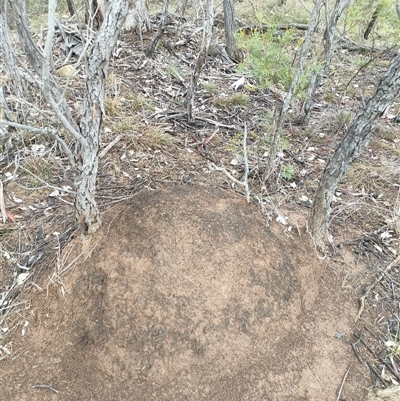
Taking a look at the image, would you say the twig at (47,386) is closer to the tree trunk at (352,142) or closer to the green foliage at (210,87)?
the tree trunk at (352,142)

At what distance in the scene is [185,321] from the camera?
1766mm

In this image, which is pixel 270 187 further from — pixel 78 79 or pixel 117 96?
pixel 78 79

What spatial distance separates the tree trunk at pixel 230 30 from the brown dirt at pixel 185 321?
10.1ft

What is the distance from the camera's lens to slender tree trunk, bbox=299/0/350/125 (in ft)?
9.33

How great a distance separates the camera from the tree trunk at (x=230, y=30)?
4266 mm

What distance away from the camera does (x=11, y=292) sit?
1.95 m

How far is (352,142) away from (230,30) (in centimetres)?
315

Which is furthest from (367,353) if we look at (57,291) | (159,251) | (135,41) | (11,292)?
(135,41)

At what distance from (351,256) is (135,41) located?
369 cm

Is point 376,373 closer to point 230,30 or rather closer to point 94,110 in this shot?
point 94,110

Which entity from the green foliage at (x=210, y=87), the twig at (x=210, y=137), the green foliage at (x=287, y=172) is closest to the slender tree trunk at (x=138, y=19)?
the green foliage at (x=210, y=87)

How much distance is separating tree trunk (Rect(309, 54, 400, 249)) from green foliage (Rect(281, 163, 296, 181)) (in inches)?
21.9

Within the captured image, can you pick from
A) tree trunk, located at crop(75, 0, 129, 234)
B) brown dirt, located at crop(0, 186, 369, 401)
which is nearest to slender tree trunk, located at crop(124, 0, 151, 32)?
tree trunk, located at crop(75, 0, 129, 234)

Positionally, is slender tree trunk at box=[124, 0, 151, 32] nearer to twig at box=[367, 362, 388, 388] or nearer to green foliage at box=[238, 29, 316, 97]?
green foliage at box=[238, 29, 316, 97]
